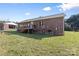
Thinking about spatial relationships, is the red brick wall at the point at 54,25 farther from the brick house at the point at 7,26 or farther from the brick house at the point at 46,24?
the brick house at the point at 7,26

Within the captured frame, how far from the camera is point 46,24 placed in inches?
115

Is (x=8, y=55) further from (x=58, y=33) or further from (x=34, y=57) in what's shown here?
(x=58, y=33)

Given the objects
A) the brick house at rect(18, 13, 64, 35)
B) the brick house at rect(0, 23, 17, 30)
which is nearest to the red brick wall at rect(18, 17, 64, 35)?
the brick house at rect(18, 13, 64, 35)

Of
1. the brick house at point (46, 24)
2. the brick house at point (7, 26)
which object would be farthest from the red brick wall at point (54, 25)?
the brick house at point (7, 26)

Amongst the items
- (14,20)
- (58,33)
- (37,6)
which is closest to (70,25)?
(58,33)

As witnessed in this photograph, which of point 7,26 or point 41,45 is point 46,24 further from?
point 7,26

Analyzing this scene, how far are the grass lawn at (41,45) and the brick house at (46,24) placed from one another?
72 mm

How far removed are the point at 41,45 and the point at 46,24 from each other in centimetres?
26

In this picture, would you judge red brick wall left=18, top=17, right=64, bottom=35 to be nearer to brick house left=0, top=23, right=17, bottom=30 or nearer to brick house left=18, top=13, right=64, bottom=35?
brick house left=18, top=13, right=64, bottom=35

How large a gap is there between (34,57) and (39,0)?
668 millimetres

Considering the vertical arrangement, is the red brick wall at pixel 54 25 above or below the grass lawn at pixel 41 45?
above

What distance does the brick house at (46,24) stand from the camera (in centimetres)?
287

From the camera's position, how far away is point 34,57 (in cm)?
285

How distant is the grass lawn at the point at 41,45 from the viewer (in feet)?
9.32
